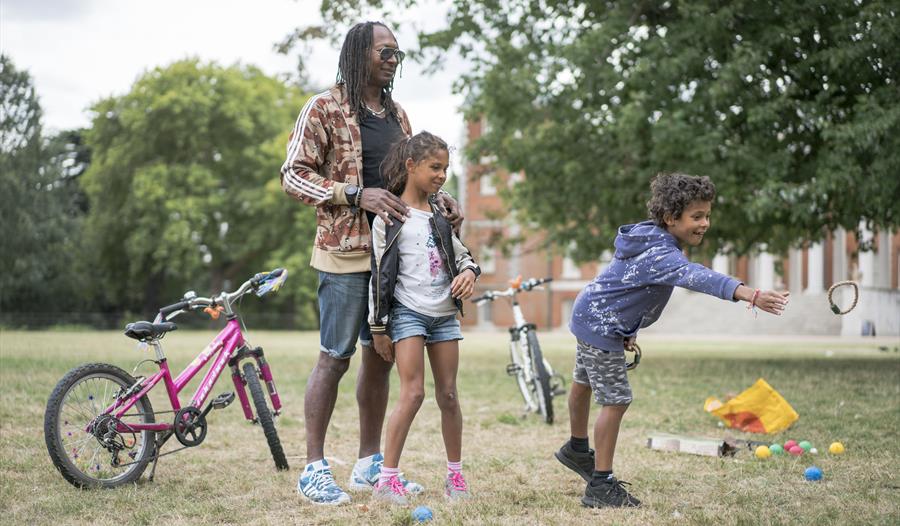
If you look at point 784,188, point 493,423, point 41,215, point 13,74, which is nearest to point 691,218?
point 493,423

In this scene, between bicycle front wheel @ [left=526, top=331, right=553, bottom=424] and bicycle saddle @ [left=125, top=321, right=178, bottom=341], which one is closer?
bicycle saddle @ [left=125, top=321, right=178, bottom=341]

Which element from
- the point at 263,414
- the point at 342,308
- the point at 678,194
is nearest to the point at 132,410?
the point at 263,414

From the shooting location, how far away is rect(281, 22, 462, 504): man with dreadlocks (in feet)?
14.8

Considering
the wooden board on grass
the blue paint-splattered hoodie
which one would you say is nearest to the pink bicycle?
the blue paint-splattered hoodie

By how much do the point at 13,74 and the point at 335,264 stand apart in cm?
1209

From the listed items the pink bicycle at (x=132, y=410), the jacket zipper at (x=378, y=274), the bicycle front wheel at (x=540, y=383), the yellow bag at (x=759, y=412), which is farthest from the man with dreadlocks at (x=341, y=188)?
the yellow bag at (x=759, y=412)

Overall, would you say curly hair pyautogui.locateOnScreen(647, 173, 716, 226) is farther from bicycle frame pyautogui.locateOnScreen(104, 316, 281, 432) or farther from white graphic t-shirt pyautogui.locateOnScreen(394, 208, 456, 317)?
bicycle frame pyautogui.locateOnScreen(104, 316, 281, 432)

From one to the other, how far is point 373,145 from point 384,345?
103 cm

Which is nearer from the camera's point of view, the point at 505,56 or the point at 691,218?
the point at 691,218

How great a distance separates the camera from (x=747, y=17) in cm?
1334

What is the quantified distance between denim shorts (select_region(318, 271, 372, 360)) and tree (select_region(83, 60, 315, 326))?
110 feet

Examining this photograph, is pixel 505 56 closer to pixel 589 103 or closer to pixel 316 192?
pixel 589 103

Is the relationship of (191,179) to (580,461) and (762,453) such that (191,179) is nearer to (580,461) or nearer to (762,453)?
(762,453)

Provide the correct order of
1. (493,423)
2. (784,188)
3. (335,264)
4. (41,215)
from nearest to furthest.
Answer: (335,264) < (493,423) < (784,188) < (41,215)
